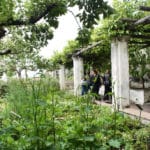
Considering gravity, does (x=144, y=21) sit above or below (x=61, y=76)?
above

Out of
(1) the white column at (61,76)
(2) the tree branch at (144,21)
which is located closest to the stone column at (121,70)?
(2) the tree branch at (144,21)

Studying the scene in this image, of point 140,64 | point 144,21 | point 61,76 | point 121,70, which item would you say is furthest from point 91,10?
point 61,76

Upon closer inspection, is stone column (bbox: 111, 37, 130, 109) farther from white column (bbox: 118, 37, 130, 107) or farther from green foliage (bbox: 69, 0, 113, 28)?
green foliage (bbox: 69, 0, 113, 28)

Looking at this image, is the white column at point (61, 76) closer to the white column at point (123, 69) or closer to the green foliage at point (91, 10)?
the white column at point (123, 69)

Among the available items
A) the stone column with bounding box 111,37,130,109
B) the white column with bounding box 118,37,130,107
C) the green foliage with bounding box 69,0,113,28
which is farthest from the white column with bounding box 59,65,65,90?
the green foliage with bounding box 69,0,113,28

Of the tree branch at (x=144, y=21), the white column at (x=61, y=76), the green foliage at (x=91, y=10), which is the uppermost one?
the tree branch at (x=144, y=21)

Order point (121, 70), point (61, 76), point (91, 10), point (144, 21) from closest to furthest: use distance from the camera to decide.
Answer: point (91, 10) → point (144, 21) → point (121, 70) → point (61, 76)

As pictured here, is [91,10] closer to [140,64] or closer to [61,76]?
[140,64]

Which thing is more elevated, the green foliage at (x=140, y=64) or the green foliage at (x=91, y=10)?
the green foliage at (x=91, y=10)

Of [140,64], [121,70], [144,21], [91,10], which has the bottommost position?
[121,70]

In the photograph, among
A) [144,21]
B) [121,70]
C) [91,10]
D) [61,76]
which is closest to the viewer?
[91,10]

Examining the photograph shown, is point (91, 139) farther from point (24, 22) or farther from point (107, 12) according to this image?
point (24, 22)

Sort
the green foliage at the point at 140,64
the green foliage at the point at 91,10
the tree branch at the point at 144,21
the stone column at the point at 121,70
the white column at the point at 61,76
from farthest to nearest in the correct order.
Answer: the white column at the point at 61,76, the green foliage at the point at 140,64, the stone column at the point at 121,70, the tree branch at the point at 144,21, the green foliage at the point at 91,10

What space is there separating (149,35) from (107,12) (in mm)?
6841
